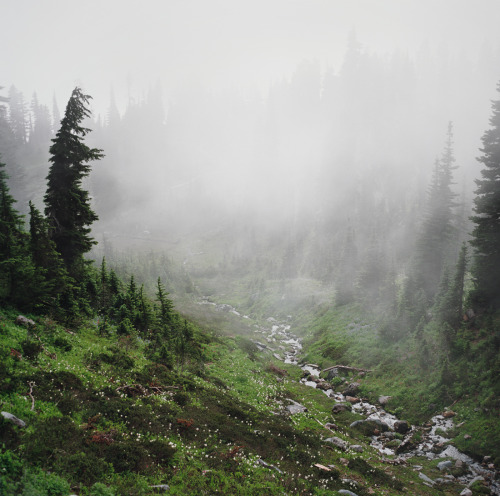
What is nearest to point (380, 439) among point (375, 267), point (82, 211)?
point (82, 211)

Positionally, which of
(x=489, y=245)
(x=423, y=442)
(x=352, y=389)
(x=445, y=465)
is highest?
(x=489, y=245)

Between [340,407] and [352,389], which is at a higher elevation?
[340,407]

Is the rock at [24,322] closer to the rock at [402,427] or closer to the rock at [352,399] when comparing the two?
the rock at [402,427]

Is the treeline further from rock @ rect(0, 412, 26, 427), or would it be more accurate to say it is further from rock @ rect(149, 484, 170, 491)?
rock @ rect(149, 484, 170, 491)

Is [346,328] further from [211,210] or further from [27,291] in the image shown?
[211,210]

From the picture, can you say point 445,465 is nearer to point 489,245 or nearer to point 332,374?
point 332,374

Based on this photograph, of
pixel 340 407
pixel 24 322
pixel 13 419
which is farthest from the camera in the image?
pixel 340 407

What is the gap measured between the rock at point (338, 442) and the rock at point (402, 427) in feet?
22.3

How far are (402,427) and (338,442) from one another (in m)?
7.70

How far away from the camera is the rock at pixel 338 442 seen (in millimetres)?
17891

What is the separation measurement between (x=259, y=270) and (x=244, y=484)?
9458 cm

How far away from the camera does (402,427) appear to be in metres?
22.6

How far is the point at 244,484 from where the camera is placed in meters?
A: 10.9

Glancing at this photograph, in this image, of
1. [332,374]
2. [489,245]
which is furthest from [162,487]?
[489,245]
